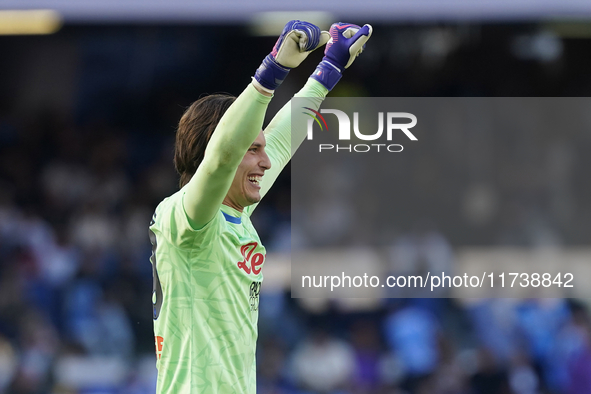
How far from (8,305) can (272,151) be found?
4.54 metres

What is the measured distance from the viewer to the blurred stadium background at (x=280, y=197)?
604 centimetres

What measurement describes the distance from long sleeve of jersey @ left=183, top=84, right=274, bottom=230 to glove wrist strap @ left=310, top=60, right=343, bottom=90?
790 mm

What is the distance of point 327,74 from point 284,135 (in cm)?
32

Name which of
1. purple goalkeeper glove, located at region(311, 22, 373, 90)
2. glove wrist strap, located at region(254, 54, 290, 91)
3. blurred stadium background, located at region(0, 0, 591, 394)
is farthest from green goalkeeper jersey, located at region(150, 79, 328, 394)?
blurred stadium background, located at region(0, 0, 591, 394)

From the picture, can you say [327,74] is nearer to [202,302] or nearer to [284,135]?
[284,135]

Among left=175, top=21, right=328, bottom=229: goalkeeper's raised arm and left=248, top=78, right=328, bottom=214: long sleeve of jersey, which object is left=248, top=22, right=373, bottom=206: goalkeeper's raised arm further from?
left=175, top=21, right=328, bottom=229: goalkeeper's raised arm

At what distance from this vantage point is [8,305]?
20.9 ft

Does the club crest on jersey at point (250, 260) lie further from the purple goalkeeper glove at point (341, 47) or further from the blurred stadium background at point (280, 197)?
the blurred stadium background at point (280, 197)

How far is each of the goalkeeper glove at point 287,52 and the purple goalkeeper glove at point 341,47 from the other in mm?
431

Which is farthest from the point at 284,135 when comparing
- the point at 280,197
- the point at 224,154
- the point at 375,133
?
the point at 280,197

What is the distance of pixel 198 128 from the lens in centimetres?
215

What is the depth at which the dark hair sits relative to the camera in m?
2.14

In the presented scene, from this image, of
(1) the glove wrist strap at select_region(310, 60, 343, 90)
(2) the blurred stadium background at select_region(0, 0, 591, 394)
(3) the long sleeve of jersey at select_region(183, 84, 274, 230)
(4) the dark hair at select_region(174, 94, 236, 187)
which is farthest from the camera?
(2) the blurred stadium background at select_region(0, 0, 591, 394)

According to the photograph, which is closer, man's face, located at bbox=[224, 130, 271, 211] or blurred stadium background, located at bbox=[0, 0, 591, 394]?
man's face, located at bbox=[224, 130, 271, 211]
